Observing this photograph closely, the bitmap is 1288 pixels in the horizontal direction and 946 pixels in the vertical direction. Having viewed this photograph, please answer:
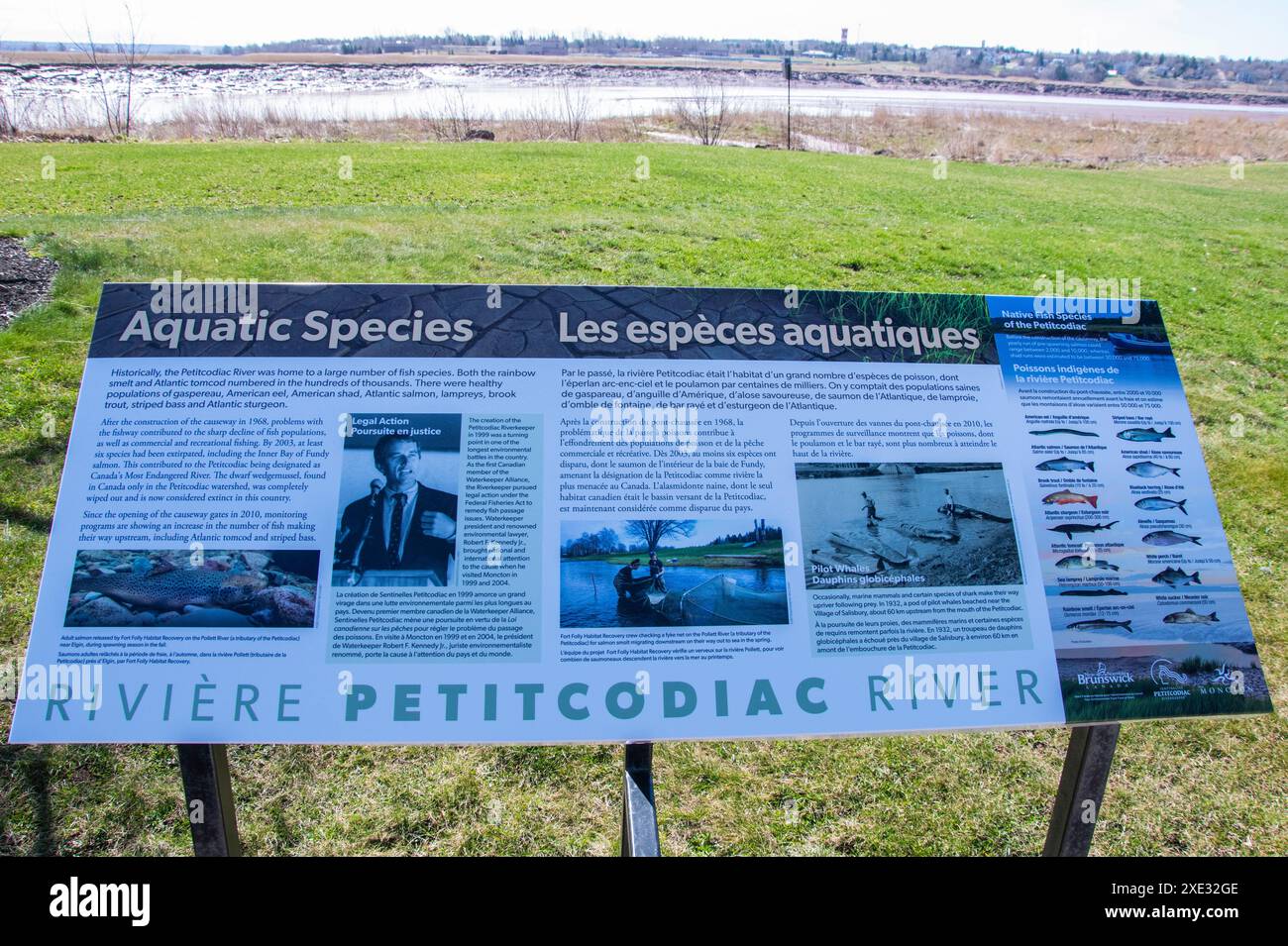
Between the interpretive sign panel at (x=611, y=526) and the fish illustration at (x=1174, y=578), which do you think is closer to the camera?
the interpretive sign panel at (x=611, y=526)

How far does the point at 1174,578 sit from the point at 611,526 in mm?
1589

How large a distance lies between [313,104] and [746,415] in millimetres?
24311

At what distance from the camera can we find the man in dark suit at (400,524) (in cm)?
213

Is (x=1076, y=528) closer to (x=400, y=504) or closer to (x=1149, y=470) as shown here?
(x=1149, y=470)

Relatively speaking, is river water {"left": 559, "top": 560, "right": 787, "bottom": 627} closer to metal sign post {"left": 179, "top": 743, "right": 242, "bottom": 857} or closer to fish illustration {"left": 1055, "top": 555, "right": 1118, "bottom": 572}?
fish illustration {"left": 1055, "top": 555, "right": 1118, "bottom": 572}

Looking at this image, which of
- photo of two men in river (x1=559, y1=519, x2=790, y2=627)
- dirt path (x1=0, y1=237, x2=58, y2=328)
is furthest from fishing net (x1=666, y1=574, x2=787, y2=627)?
dirt path (x1=0, y1=237, x2=58, y2=328)

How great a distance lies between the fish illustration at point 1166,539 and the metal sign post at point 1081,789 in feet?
1.72

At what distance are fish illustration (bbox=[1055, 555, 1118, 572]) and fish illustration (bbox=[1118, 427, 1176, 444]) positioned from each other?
1.33 feet

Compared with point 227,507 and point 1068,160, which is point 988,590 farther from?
point 1068,160

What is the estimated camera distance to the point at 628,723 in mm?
2043

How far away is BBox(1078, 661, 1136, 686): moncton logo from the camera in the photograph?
7.19 feet

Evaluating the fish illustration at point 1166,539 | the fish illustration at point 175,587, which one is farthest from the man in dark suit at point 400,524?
the fish illustration at point 1166,539

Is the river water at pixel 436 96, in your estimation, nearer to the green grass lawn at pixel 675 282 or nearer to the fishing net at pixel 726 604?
the green grass lawn at pixel 675 282
